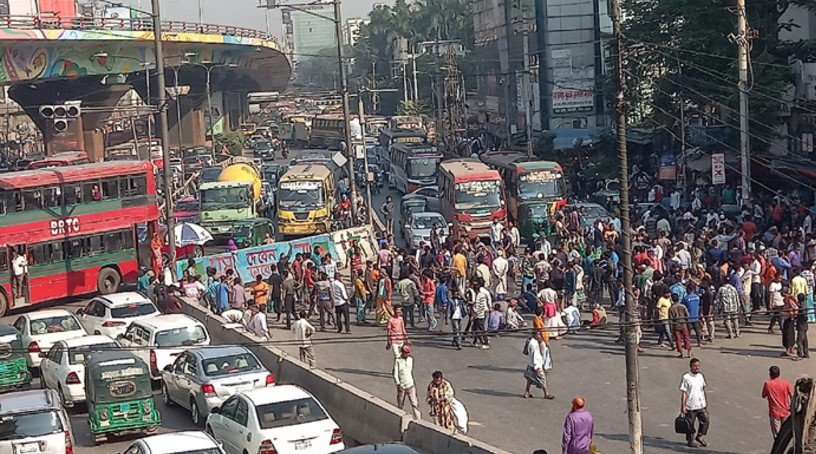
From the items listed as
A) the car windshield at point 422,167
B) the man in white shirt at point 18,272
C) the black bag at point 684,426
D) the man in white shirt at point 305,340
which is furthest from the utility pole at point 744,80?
the car windshield at point 422,167

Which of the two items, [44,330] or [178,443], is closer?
[178,443]

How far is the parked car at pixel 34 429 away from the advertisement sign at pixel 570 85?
53961 mm

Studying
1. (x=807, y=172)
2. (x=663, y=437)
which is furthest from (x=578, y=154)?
(x=663, y=437)

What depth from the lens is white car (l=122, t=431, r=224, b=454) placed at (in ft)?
52.0

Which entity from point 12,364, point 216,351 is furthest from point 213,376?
point 12,364

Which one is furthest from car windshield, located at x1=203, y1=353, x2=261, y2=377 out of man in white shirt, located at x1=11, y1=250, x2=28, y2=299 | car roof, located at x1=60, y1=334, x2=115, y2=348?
man in white shirt, located at x1=11, y1=250, x2=28, y2=299

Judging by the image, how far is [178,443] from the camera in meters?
16.0

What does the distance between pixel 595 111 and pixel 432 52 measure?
71.0 metres

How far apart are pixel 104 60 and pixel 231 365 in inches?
1890

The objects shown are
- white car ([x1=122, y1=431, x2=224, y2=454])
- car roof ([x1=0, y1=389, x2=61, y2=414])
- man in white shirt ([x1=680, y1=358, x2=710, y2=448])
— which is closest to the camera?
white car ([x1=122, y1=431, x2=224, y2=454])

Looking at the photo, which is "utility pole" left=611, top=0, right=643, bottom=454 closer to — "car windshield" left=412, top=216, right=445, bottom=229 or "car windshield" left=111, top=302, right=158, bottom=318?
"car windshield" left=111, top=302, right=158, bottom=318

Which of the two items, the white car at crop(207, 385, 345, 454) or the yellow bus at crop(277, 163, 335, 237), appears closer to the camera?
the white car at crop(207, 385, 345, 454)

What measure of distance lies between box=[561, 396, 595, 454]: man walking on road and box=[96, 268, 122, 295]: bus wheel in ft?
71.9

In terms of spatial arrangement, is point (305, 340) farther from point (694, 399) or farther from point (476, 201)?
point (476, 201)
